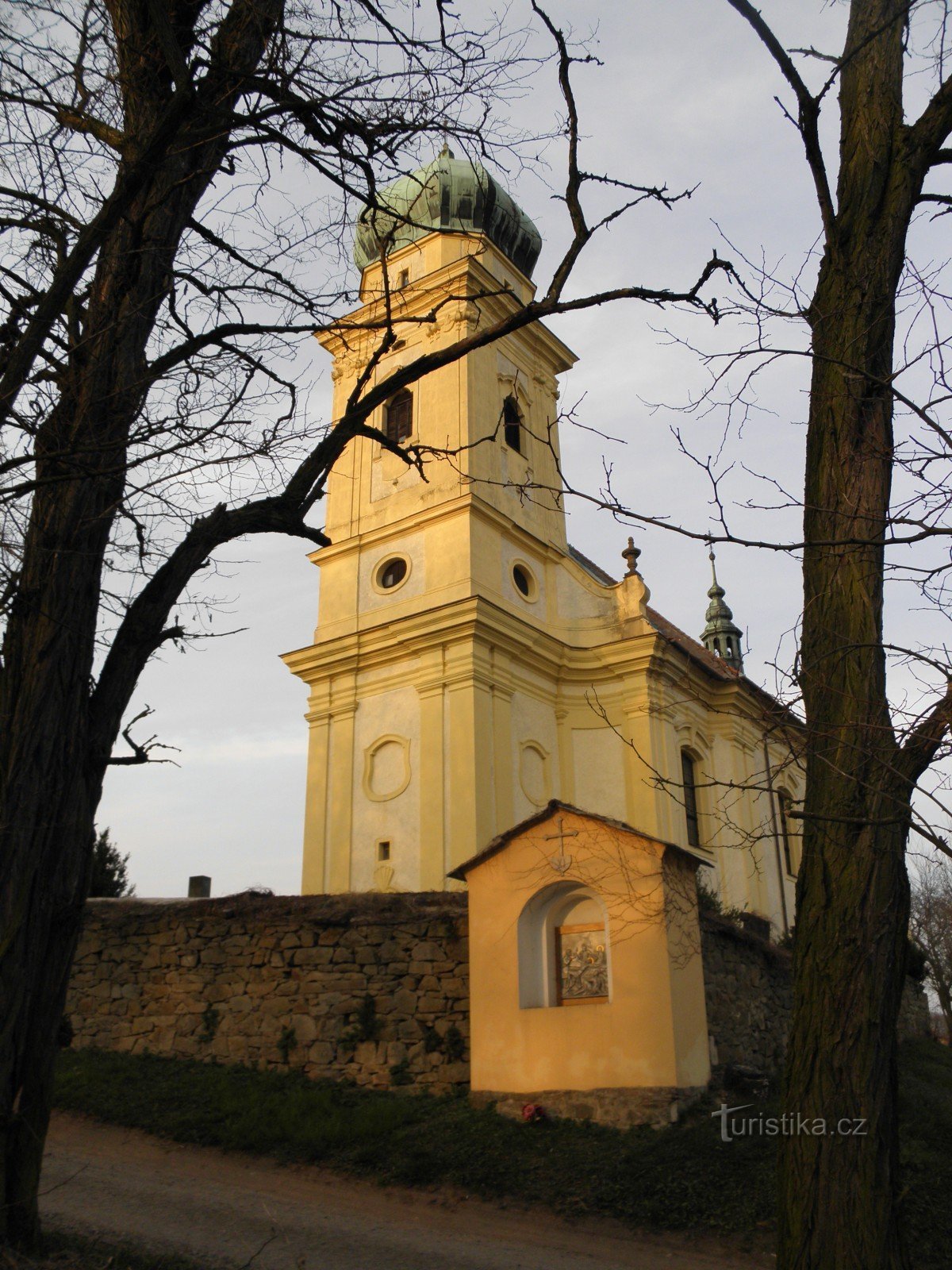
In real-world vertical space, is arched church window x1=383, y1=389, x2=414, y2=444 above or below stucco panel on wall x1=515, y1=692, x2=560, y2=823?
above

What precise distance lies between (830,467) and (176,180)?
338cm

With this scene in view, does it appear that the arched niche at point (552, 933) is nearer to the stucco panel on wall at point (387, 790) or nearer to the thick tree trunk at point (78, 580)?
the thick tree trunk at point (78, 580)

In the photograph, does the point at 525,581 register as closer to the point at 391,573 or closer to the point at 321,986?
the point at 391,573

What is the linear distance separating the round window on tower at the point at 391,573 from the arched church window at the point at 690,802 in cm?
681

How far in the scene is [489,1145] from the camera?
923 cm

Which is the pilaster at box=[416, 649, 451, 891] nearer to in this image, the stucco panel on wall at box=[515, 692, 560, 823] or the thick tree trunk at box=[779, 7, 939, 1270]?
the stucco panel on wall at box=[515, 692, 560, 823]

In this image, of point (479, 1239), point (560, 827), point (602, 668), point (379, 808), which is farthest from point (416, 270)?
point (479, 1239)

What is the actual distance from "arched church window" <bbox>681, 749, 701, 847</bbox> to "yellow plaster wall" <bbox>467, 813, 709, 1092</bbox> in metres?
10.7

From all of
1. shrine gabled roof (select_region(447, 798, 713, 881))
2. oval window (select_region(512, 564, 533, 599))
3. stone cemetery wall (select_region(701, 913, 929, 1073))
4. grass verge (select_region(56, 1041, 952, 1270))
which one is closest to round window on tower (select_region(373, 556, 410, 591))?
oval window (select_region(512, 564, 533, 599))

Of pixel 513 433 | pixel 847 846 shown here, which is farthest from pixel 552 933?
pixel 513 433

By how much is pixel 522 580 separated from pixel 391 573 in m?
2.65

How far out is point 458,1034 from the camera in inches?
423

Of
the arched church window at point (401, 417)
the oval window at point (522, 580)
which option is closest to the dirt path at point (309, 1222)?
the oval window at point (522, 580)

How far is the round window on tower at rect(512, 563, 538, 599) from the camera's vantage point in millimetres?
21859
